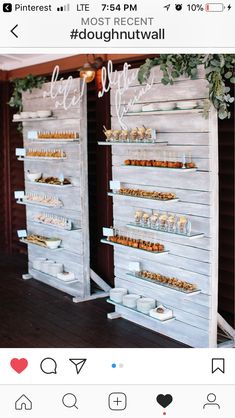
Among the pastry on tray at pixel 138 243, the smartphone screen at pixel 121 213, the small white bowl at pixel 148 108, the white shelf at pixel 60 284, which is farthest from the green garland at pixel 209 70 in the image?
the white shelf at pixel 60 284

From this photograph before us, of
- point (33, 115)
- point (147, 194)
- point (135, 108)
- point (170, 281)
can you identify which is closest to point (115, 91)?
point (135, 108)

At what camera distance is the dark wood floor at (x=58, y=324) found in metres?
2.44

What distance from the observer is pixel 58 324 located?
2686 millimetres
